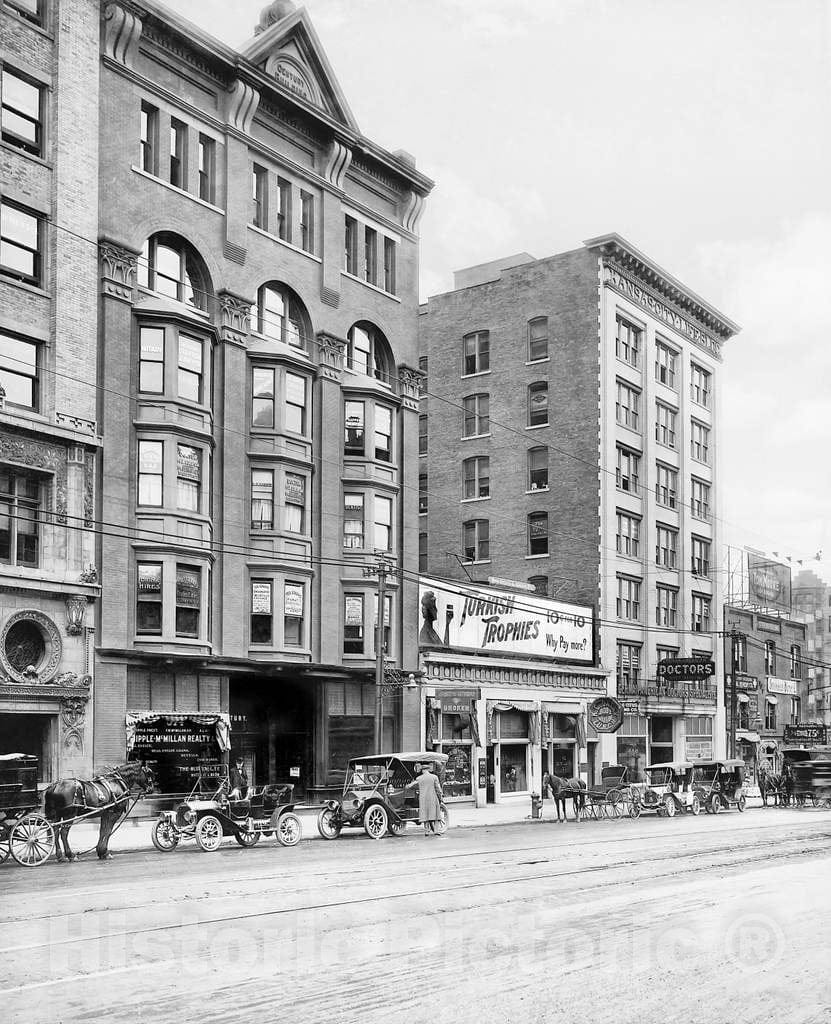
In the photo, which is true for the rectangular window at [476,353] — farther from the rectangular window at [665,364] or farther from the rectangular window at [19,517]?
the rectangular window at [19,517]

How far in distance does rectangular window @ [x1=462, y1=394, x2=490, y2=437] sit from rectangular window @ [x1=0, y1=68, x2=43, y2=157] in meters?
32.2

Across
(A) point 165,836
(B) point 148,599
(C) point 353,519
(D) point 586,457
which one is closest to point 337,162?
(C) point 353,519

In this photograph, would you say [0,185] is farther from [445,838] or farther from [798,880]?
[798,880]

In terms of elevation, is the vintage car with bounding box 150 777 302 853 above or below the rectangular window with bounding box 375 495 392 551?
below

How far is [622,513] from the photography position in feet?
193

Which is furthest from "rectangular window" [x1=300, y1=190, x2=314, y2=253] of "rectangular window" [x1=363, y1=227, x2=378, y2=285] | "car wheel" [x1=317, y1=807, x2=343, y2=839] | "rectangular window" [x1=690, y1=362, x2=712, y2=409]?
"rectangular window" [x1=690, y1=362, x2=712, y2=409]

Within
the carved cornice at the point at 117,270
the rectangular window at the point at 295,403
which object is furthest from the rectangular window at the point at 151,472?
the rectangular window at the point at 295,403

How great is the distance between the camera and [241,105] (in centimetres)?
3784

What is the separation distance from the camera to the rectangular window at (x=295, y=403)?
3909 centimetres

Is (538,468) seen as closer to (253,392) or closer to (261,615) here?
(253,392)

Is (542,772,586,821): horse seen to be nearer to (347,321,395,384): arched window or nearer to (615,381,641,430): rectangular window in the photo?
(347,321,395,384): arched window

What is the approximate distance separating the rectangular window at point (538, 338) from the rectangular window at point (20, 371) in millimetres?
32537

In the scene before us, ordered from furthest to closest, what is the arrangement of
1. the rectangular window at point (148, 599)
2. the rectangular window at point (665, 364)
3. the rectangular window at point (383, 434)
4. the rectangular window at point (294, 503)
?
the rectangular window at point (665, 364) → the rectangular window at point (383, 434) → the rectangular window at point (294, 503) → the rectangular window at point (148, 599)

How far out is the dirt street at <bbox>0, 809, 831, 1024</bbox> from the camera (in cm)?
941
